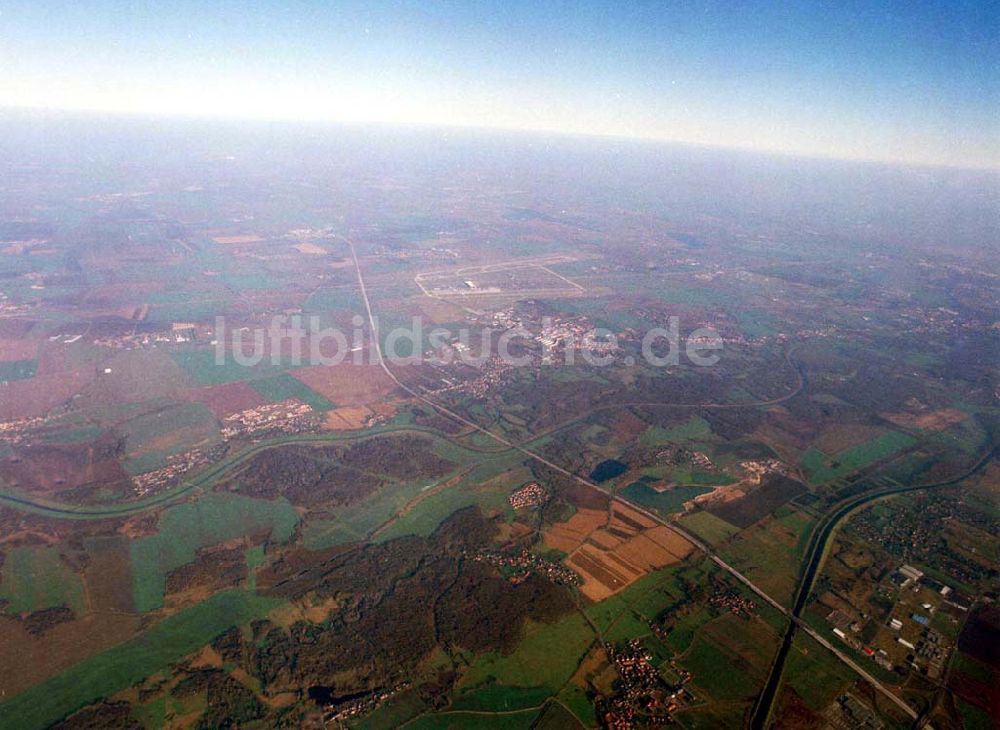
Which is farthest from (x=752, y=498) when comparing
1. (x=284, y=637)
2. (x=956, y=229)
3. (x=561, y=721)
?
(x=956, y=229)

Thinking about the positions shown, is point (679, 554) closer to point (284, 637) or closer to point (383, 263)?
point (284, 637)

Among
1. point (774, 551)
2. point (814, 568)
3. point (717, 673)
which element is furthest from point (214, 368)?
point (814, 568)

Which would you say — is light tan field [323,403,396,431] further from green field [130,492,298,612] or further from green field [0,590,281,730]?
green field [0,590,281,730]

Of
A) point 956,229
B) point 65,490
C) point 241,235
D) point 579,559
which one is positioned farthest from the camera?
point 956,229

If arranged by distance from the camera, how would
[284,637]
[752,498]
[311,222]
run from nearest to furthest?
[284,637] → [752,498] → [311,222]

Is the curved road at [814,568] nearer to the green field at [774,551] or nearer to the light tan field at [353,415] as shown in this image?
the green field at [774,551]

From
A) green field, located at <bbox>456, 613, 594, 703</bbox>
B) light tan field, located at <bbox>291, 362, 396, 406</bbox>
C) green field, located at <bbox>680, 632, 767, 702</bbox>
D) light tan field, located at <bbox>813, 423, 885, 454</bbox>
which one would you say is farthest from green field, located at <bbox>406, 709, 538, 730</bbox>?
light tan field, located at <bbox>813, 423, 885, 454</bbox>
